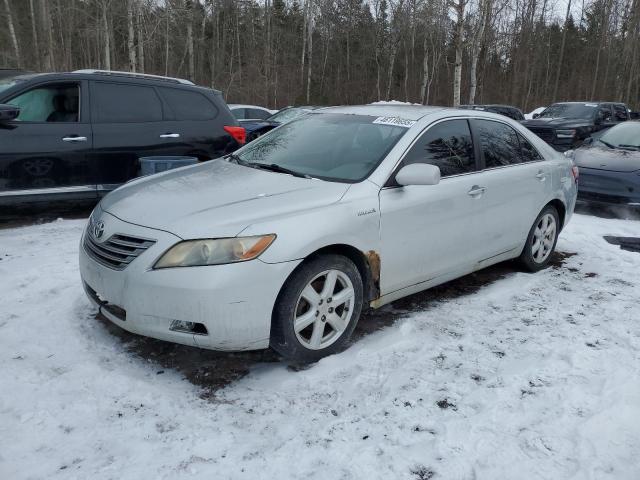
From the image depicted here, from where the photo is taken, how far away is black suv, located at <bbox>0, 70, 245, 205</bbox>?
5.80m

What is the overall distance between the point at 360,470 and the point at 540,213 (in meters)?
3.63

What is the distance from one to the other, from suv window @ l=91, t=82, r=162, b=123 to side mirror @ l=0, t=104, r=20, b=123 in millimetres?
938

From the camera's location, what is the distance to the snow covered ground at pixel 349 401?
8.07ft

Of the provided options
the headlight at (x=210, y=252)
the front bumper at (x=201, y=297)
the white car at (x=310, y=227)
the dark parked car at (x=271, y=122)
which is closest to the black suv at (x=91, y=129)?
the white car at (x=310, y=227)

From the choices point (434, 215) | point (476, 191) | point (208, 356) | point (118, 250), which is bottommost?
point (208, 356)

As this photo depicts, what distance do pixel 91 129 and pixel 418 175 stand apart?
14.1ft

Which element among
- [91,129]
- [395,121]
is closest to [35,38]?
[91,129]

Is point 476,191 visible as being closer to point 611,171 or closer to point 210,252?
point 210,252

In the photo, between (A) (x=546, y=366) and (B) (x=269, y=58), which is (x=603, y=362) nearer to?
(A) (x=546, y=366)

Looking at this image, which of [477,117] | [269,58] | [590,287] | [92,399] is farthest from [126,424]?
[269,58]

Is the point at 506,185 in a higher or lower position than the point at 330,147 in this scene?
lower

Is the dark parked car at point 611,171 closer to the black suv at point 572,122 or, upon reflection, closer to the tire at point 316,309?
the black suv at point 572,122

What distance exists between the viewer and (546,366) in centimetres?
339

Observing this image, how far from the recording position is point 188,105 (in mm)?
7094
